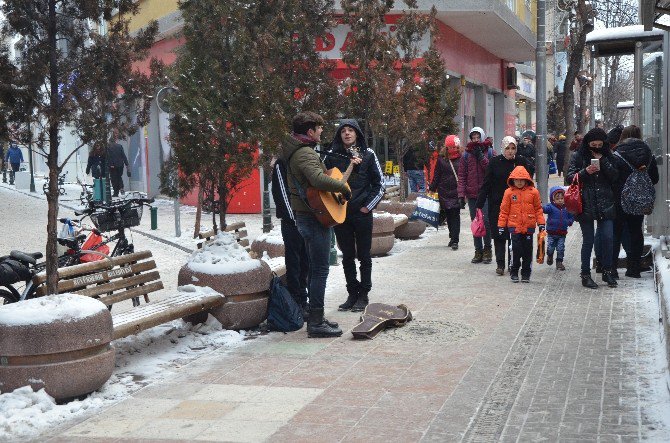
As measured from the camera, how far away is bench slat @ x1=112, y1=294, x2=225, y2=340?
7.53m

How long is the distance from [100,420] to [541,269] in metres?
8.11

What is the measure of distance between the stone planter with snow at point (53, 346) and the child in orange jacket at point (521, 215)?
248 inches

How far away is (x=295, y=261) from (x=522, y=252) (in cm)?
357

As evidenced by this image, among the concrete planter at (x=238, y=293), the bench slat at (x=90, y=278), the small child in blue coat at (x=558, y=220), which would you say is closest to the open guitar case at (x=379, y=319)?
the concrete planter at (x=238, y=293)

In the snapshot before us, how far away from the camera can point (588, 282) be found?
11586 mm

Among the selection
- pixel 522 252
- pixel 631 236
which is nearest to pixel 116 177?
pixel 522 252

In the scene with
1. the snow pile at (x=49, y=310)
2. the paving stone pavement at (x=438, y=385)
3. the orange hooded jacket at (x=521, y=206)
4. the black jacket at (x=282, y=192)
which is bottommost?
the paving stone pavement at (x=438, y=385)

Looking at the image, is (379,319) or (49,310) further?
(379,319)

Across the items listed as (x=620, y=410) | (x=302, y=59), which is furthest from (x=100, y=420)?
(x=302, y=59)

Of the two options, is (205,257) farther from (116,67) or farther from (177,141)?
(116,67)

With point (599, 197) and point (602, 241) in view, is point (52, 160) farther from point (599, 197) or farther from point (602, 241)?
point (602, 241)

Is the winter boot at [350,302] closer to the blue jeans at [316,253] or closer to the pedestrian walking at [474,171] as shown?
the blue jeans at [316,253]

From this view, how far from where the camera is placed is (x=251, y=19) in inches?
598

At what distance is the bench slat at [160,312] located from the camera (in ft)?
24.7
